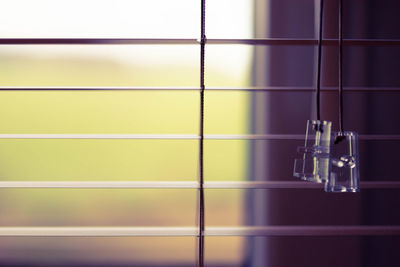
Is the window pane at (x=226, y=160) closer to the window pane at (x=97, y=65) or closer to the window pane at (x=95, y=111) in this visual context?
the window pane at (x=95, y=111)

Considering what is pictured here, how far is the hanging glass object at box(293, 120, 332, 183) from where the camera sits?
0.70 meters

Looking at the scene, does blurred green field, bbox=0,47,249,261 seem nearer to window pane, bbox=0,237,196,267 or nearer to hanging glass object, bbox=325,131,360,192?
window pane, bbox=0,237,196,267

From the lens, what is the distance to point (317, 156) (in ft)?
2.31

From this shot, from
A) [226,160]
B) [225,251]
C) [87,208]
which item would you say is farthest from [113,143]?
[225,251]

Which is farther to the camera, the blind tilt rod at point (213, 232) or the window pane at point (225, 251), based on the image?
the window pane at point (225, 251)

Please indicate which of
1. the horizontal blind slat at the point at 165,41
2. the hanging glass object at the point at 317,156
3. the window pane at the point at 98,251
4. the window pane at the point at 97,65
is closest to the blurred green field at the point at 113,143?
the window pane at the point at 97,65

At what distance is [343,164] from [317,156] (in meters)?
0.05

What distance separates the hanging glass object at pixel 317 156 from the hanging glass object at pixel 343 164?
0.04ft

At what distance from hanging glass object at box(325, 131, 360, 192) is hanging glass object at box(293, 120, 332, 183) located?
0.01 meters

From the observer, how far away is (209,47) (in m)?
1.97

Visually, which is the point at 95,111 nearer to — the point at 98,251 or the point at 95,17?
the point at 95,17

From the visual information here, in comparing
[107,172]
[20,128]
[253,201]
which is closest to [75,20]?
[20,128]

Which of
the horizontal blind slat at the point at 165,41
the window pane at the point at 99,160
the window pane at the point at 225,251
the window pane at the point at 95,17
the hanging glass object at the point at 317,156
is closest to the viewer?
the hanging glass object at the point at 317,156

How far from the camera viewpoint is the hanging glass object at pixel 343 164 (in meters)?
0.71
